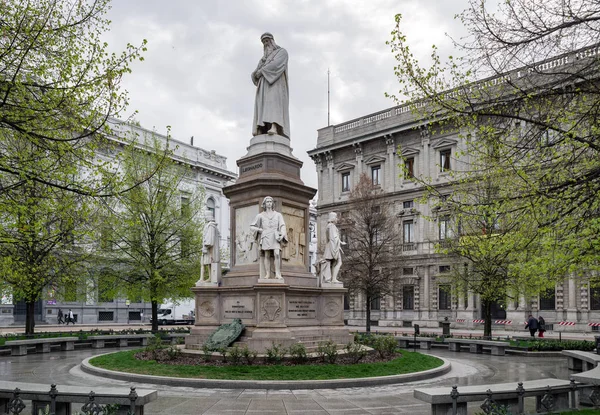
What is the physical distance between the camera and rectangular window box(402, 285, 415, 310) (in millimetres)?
48825

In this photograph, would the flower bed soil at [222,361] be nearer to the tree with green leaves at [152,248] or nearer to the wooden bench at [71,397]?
the wooden bench at [71,397]

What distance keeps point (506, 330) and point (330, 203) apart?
69.4 feet

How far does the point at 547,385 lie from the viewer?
382 inches

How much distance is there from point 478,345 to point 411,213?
2685cm

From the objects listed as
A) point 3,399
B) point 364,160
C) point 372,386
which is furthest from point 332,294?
point 364,160

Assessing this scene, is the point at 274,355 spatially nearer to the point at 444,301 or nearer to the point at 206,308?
the point at 206,308

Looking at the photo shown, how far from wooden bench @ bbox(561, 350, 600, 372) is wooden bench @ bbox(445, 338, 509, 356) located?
4657 mm

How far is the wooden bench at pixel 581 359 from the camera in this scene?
1406 centimetres

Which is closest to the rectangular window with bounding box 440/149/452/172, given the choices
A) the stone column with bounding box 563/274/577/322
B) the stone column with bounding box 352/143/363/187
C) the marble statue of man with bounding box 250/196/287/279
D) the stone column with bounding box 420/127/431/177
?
the stone column with bounding box 420/127/431/177

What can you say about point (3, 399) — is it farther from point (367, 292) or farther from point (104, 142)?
point (367, 292)

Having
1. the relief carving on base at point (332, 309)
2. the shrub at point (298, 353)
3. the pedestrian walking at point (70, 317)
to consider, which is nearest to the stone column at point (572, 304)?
the relief carving on base at point (332, 309)

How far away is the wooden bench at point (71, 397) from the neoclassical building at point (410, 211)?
30.2 metres

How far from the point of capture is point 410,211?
48.2 m

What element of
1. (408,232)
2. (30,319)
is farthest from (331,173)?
(30,319)
